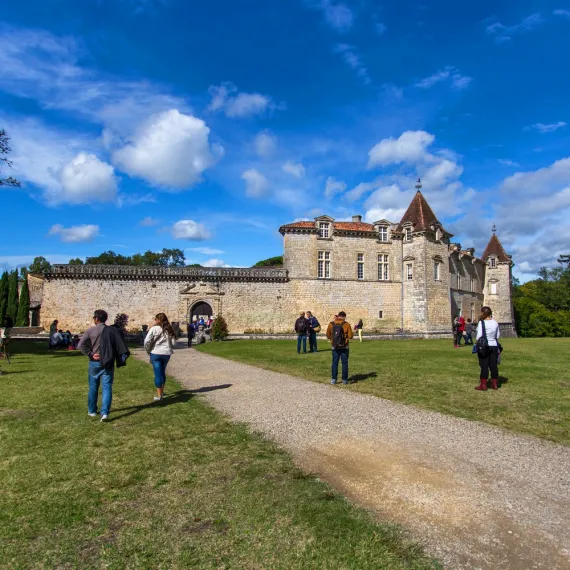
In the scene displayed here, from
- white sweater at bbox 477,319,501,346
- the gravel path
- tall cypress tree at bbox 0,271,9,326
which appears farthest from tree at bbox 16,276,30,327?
white sweater at bbox 477,319,501,346

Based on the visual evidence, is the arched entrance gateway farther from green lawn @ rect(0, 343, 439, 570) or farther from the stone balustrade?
green lawn @ rect(0, 343, 439, 570)

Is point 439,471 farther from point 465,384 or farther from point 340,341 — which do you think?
point 465,384

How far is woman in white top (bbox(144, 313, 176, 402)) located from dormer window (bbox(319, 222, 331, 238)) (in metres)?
26.4

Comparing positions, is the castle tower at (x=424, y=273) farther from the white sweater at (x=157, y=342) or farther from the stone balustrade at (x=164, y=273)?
the white sweater at (x=157, y=342)

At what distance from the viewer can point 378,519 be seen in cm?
350

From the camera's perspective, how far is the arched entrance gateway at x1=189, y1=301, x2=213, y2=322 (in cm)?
3197

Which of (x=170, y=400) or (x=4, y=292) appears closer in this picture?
(x=170, y=400)

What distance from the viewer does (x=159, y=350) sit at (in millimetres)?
8258

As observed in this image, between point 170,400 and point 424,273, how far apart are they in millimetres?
28354

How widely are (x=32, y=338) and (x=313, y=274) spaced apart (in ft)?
66.9

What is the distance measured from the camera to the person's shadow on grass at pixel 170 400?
7.24m

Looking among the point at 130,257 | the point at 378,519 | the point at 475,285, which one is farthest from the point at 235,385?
the point at 130,257

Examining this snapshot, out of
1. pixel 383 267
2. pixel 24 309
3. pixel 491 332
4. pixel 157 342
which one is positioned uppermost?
pixel 383 267

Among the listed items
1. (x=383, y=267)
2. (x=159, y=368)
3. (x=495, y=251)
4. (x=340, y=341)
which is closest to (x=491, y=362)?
(x=340, y=341)
